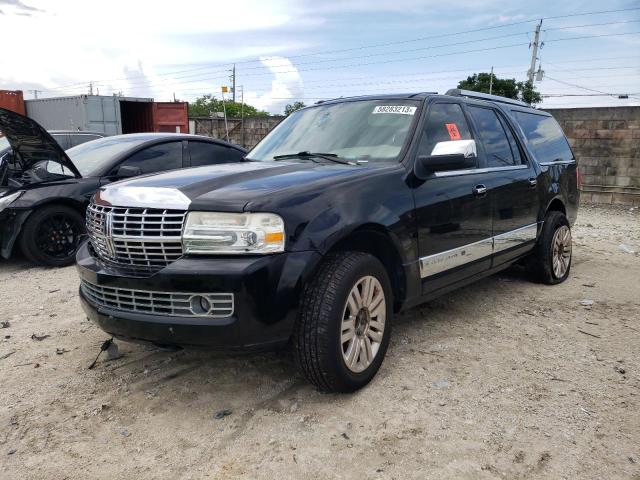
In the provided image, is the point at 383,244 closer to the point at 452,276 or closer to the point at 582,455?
the point at 452,276

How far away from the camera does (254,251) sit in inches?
102

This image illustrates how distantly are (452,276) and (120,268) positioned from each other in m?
2.24

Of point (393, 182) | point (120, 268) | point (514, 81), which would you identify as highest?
point (514, 81)

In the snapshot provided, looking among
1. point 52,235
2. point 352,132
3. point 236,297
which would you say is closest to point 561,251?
point 352,132

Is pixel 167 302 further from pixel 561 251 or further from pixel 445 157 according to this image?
pixel 561 251

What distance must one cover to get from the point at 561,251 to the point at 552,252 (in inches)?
11.2

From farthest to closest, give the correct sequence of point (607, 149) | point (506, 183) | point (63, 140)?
point (607, 149) < point (63, 140) < point (506, 183)

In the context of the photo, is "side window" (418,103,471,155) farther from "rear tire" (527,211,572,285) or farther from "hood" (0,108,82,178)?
"hood" (0,108,82,178)

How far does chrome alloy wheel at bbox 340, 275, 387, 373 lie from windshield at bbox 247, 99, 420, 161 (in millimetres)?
967

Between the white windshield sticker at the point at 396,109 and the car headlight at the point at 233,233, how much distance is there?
5.24 ft

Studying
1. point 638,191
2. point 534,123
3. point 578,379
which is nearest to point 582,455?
point 578,379

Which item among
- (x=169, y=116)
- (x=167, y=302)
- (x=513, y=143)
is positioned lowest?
(x=167, y=302)

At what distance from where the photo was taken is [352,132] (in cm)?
382

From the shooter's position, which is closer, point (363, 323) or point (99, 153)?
point (363, 323)
